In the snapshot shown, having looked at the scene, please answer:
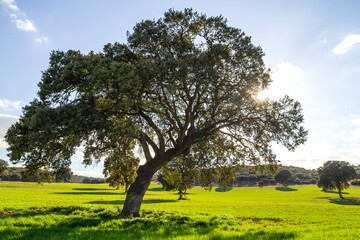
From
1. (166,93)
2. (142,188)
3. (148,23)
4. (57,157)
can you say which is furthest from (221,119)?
(57,157)

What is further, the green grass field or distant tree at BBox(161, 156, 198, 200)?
distant tree at BBox(161, 156, 198, 200)

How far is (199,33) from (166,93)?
5.67m

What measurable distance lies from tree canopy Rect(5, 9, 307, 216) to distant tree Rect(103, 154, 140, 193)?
67 cm

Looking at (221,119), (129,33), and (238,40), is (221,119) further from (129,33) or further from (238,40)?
(129,33)

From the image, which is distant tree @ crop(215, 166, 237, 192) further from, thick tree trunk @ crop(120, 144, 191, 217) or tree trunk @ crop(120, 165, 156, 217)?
tree trunk @ crop(120, 165, 156, 217)

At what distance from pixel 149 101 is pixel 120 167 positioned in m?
6.06

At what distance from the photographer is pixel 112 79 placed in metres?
15.3

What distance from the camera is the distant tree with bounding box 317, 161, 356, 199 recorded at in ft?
248

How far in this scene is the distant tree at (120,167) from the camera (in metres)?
16.5

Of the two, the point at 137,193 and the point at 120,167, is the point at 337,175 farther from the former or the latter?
the point at 120,167

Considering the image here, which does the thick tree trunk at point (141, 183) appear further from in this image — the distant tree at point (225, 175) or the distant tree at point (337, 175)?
the distant tree at point (337, 175)

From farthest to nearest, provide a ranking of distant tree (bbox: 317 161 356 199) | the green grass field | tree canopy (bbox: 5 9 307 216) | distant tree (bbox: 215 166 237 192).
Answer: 1. distant tree (bbox: 317 161 356 199)
2. distant tree (bbox: 215 166 237 192)
3. tree canopy (bbox: 5 9 307 216)
4. the green grass field

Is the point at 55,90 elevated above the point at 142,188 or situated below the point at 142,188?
above

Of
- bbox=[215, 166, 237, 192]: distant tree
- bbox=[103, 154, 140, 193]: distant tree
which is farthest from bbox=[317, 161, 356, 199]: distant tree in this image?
bbox=[103, 154, 140, 193]: distant tree
